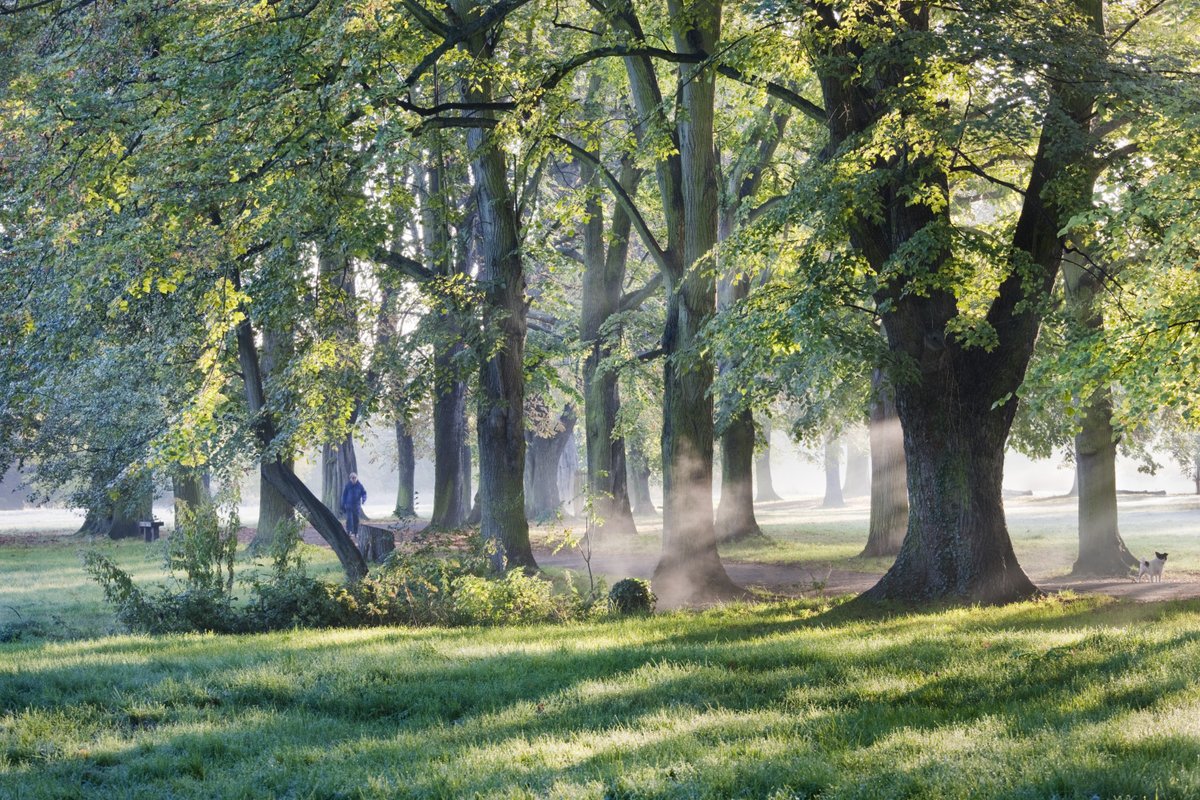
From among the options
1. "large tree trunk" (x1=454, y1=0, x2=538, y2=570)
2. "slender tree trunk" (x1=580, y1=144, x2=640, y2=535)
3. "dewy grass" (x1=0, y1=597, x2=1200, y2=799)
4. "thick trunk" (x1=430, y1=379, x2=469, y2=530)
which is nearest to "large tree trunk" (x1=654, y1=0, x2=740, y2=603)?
"large tree trunk" (x1=454, y1=0, x2=538, y2=570)

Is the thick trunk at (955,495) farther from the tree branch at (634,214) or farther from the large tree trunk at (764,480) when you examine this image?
the large tree trunk at (764,480)

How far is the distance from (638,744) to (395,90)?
6.74 meters

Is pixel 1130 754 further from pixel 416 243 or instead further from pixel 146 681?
pixel 416 243

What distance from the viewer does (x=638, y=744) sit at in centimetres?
646

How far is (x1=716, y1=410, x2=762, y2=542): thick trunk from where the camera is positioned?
2536 centimetres

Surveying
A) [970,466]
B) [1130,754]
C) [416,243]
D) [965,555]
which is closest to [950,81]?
[970,466]

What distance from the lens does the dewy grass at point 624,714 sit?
573 cm

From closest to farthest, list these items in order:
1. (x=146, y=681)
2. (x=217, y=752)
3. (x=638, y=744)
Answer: (x=638, y=744) < (x=217, y=752) < (x=146, y=681)

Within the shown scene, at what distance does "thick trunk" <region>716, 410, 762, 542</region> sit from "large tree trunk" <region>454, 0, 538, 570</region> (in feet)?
28.0

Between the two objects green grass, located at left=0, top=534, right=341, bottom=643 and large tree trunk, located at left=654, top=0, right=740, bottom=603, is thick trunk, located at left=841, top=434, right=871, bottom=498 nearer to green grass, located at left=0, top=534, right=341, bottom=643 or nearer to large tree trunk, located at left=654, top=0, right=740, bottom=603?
green grass, located at left=0, top=534, right=341, bottom=643

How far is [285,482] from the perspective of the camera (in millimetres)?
15125

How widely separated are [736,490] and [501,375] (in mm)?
9900

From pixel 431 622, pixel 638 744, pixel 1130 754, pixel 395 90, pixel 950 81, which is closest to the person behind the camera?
pixel 1130 754

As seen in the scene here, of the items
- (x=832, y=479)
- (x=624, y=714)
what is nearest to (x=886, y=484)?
(x=624, y=714)
